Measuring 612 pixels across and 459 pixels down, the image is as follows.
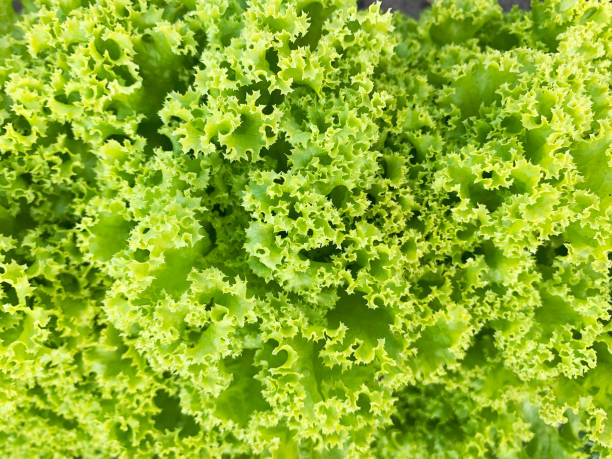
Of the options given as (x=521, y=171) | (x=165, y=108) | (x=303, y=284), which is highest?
(x=165, y=108)

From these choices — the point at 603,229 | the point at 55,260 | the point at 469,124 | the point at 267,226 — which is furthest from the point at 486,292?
the point at 55,260

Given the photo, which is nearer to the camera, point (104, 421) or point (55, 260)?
point (55, 260)

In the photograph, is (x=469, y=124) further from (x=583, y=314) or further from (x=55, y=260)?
(x=55, y=260)

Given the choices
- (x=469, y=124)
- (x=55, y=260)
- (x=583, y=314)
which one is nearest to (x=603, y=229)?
(x=583, y=314)

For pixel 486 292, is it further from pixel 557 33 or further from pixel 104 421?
pixel 104 421

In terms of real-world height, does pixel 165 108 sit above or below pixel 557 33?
below

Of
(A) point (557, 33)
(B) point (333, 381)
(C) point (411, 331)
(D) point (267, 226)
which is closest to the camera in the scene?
(D) point (267, 226)

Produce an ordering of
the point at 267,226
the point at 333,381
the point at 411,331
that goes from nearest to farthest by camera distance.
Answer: the point at 267,226 < the point at 333,381 < the point at 411,331
